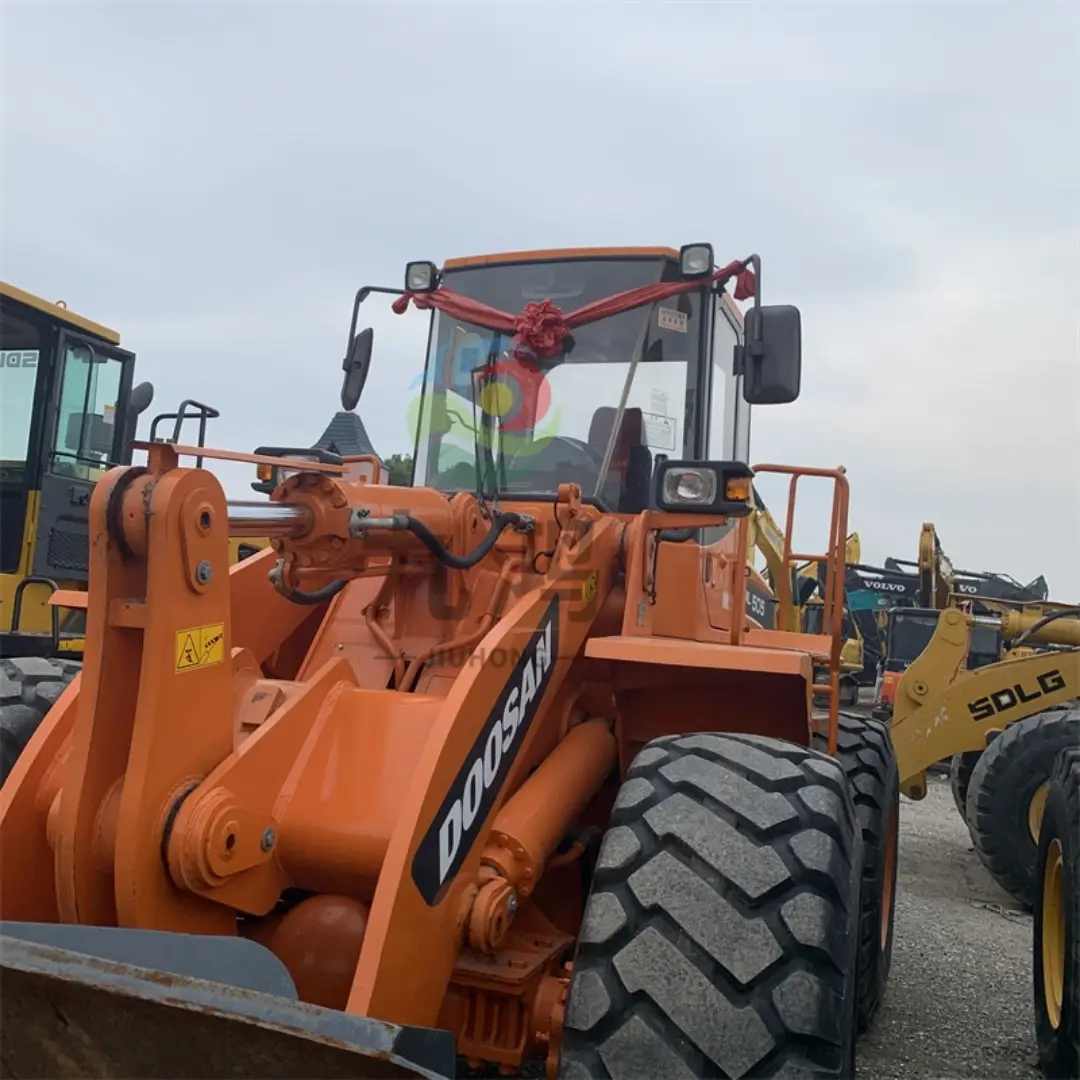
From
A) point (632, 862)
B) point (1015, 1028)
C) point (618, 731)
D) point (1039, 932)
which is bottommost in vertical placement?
point (1015, 1028)

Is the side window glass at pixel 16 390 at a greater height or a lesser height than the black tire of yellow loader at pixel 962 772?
greater

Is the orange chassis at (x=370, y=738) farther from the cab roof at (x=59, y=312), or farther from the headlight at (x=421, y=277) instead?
the cab roof at (x=59, y=312)

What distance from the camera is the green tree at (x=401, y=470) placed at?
15.2ft

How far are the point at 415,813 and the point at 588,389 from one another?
86.3 inches

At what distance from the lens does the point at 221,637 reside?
265 centimetres

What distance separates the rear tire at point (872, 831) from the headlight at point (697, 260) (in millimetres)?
1949

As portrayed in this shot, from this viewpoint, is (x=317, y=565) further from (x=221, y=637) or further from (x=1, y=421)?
(x=1, y=421)

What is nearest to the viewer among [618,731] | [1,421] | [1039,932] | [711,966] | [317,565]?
[711,966]

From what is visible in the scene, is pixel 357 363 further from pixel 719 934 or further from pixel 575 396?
pixel 719 934

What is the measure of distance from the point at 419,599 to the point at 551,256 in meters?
1.68

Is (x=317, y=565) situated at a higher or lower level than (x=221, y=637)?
higher

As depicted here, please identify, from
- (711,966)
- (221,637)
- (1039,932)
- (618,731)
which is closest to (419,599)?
(618,731)

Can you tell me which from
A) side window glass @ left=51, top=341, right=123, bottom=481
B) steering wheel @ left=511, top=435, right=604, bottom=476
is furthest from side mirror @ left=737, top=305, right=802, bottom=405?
side window glass @ left=51, top=341, right=123, bottom=481

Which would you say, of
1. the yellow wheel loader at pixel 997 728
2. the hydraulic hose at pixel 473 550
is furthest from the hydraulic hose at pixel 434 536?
the yellow wheel loader at pixel 997 728
